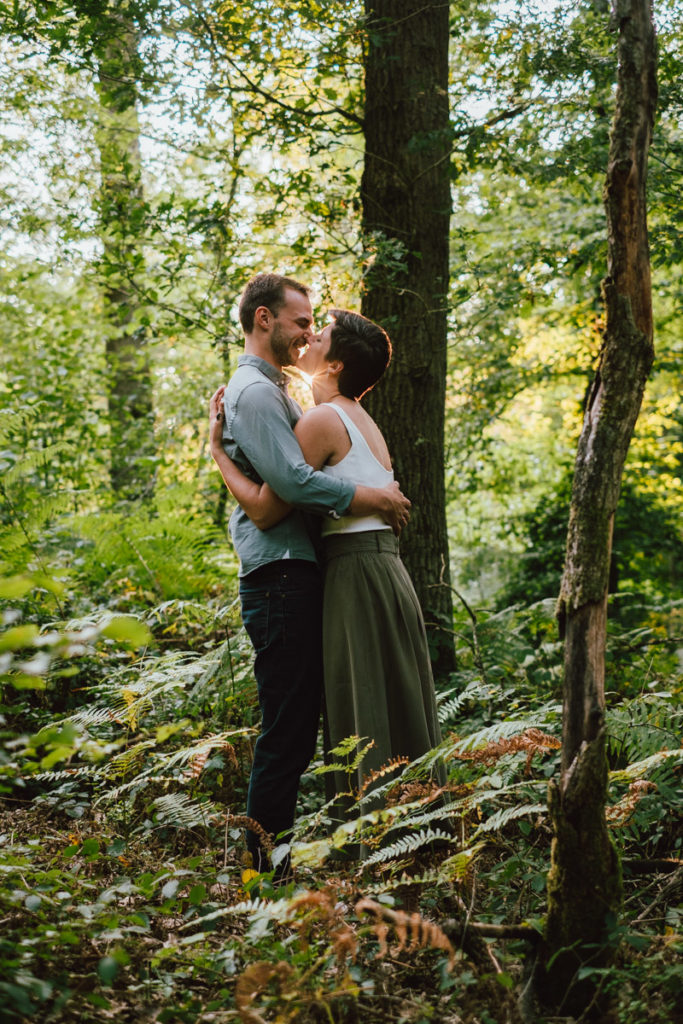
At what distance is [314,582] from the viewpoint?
333 centimetres

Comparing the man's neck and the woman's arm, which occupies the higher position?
the man's neck

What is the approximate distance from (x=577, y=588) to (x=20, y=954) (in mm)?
1819

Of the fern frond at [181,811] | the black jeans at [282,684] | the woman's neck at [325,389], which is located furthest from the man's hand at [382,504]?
the fern frond at [181,811]

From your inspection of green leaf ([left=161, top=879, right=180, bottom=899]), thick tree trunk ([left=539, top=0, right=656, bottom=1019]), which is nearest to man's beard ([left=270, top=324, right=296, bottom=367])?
thick tree trunk ([left=539, top=0, right=656, bottom=1019])

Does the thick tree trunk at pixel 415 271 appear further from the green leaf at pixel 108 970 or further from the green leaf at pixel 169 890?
the green leaf at pixel 108 970

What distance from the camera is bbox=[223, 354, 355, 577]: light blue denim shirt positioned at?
123 inches

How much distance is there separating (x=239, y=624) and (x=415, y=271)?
2698mm

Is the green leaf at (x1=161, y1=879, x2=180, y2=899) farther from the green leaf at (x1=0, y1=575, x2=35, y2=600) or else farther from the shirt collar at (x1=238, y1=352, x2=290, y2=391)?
the shirt collar at (x1=238, y1=352, x2=290, y2=391)

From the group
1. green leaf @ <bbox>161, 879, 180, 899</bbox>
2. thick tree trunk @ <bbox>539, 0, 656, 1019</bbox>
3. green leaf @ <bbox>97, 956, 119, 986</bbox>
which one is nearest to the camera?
green leaf @ <bbox>97, 956, 119, 986</bbox>

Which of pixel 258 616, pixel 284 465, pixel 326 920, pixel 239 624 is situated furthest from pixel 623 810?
pixel 239 624

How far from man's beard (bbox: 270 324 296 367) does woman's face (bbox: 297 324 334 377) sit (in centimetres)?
10

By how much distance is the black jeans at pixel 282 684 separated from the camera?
322cm

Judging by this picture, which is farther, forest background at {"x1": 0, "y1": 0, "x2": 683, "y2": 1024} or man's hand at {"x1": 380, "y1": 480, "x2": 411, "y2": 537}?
man's hand at {"x1": 380, "y1": 480, "x2": 411, "y2": 537}

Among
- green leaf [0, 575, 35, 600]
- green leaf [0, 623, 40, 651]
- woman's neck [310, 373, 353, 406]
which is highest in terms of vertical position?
woman's neck [310, 373, 353, 406]
